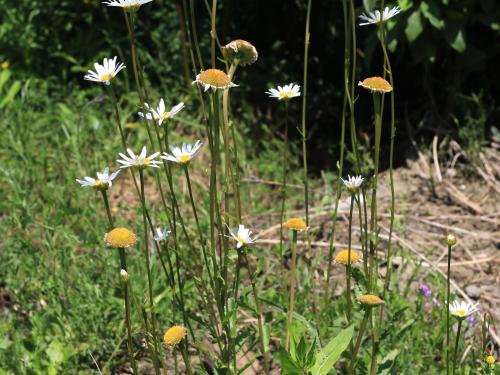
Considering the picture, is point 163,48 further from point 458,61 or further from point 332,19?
point 458,61

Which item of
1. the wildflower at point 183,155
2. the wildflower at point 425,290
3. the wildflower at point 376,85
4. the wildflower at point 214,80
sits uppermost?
the wildflower at point 214,80

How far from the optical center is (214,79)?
Answer: 135 centimetres

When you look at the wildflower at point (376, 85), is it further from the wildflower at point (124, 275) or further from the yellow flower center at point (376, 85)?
the wildflower at point (124, 275)

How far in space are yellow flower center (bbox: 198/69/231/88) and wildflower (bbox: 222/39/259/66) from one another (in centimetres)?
11

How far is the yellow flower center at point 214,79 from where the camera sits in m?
1.34

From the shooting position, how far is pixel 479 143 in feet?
10.9

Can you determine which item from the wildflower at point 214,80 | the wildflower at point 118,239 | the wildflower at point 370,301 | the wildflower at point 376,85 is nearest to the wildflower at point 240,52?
the wildflower at point 214,80

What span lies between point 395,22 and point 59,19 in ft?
6.42

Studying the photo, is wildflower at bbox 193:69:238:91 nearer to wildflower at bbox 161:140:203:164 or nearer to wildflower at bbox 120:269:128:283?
wildflower at bbox 161:140:203:164

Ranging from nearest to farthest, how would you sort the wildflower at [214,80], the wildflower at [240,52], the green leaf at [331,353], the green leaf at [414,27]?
the wildflower at [214,80]
the wildflower at [240,52]
the green leaf at [331,353]
the green leaf at [414,27]

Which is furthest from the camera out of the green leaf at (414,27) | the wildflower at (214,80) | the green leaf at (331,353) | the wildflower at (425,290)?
the green leaf at (414,27)

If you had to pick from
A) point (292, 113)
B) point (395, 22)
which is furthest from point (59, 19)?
point (395, 22)

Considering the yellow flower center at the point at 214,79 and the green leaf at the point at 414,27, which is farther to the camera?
the green leaf at the point at 414,27

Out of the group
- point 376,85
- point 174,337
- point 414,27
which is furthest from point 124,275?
point 414,27
